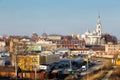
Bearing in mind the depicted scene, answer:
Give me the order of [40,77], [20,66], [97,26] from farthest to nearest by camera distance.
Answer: [97,26] → [20,66] → [40,77]

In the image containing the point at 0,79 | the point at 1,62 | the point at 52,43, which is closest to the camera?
the point at 0,79

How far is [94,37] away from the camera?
9494 centimetres

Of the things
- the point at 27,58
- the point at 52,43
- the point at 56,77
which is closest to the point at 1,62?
the point at 27,58

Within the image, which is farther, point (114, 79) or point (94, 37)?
point (94, 37)

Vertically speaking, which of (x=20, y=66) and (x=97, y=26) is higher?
(x=97, y=26)

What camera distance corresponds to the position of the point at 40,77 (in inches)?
800

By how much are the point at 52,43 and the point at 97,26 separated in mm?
18054

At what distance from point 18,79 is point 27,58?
584 cm

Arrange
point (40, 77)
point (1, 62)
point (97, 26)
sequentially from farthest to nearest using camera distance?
1. point (97, 26)
2. point (1, 62)
3. point (40, 77)

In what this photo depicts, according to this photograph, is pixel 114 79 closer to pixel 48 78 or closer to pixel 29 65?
pixel 48 78

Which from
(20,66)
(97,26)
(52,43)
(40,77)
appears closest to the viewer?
(40,77)

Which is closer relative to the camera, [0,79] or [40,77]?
[0,79]

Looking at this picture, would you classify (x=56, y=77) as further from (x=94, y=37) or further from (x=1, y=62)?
(x=94, y=37)

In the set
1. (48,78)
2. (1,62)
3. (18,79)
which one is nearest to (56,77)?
(48,78)
